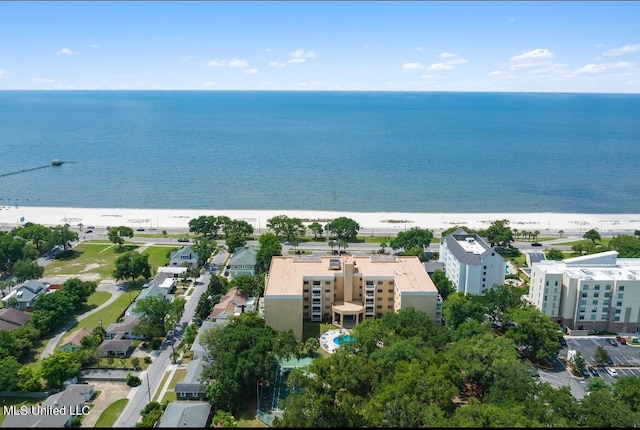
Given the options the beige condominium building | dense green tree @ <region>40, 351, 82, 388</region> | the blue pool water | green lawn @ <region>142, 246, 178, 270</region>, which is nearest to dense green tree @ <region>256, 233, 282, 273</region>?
the beige condominium building

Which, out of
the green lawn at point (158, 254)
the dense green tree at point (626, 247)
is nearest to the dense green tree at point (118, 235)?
the green lawn at point (158, 254)

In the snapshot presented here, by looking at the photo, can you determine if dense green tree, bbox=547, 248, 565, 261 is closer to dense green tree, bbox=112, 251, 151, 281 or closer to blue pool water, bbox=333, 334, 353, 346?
blue pool water, bbox=333, 334, 353, 346

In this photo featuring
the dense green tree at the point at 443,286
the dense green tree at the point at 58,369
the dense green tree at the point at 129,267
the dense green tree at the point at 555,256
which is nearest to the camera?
the dense green tree at the point at 58,369

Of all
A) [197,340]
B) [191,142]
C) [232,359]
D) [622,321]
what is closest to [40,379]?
[197,340]

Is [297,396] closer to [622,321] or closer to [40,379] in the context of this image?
[40,379]

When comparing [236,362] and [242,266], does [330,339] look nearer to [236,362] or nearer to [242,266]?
[236,362]

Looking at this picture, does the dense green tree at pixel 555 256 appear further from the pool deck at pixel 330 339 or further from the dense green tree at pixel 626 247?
the pool deck at pixel 330 339

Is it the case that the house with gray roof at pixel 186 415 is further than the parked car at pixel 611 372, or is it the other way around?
the parked car at pixel 611 372

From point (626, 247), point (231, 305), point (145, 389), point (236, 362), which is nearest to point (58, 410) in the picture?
point (145, 389)
